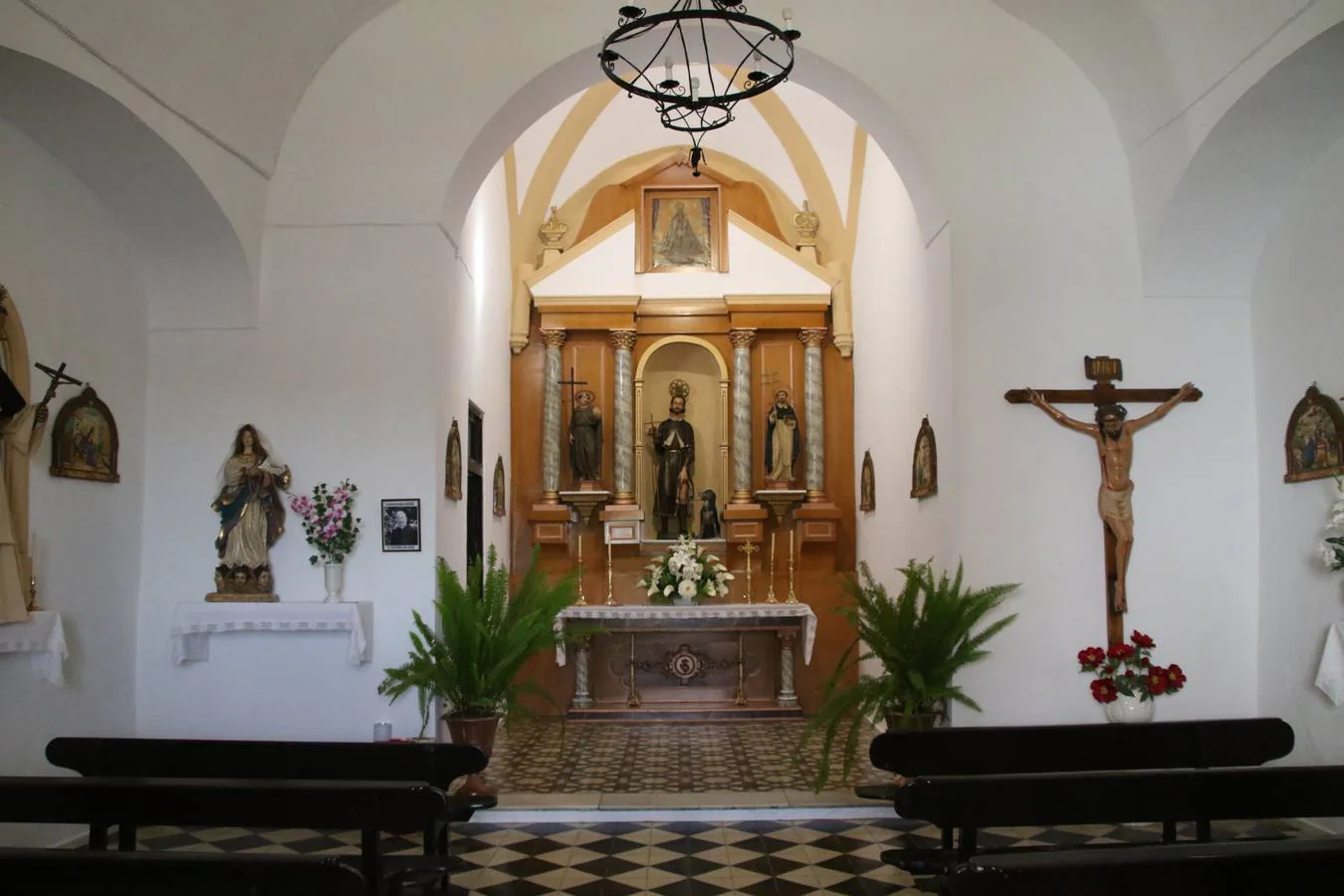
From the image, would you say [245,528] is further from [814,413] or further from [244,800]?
[814,413]

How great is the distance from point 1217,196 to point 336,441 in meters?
5.26

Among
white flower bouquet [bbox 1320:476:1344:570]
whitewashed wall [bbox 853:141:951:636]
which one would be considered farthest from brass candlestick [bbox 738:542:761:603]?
white flower bouquet [bbox 1320:476:1344:570]

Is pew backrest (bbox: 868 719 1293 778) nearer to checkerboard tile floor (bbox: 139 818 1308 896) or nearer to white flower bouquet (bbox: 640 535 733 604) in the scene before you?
checkerboard tile floor (bbox: 139 818 1308 896)

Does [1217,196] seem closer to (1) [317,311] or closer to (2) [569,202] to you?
(1) [317,311]

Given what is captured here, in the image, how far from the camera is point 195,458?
7156 mm

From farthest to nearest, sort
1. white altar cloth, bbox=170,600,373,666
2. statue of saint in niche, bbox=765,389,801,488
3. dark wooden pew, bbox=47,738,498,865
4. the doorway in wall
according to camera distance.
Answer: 1. statue of saint in niche, bbox=765,389,801,488
2. the doorway in wall
3. white altar cloth, bbox=170,600,373,666
4. dark wooden pew, bbox=47,738,498,865

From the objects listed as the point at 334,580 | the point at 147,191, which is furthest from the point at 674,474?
the point at 147,191

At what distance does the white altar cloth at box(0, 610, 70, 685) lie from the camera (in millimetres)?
5633

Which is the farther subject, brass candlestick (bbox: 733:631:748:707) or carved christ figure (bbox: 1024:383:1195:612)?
brass candlestick (bbox: 733:631:748:707)

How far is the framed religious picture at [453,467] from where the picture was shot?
7652 mm

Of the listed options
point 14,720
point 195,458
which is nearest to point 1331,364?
point 195,458

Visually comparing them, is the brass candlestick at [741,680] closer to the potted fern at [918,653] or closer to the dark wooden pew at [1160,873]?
the potted fern at [918,653]

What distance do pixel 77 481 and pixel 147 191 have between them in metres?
1.64

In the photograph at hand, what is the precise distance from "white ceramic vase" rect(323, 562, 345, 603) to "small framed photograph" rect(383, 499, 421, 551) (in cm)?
30
